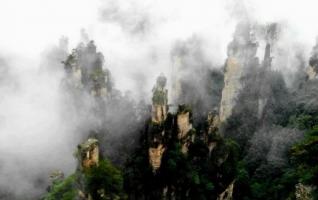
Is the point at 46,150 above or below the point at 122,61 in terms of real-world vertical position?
below

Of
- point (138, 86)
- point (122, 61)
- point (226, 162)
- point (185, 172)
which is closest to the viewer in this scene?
point (185, 172)

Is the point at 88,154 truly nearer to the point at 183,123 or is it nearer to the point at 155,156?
the point at 155,156

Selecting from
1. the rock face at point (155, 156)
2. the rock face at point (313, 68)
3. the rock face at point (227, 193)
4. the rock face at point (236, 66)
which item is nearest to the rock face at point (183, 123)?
the rock face at point (155, 156)

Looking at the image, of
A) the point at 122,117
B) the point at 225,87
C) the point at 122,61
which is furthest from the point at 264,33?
the point at 122,117

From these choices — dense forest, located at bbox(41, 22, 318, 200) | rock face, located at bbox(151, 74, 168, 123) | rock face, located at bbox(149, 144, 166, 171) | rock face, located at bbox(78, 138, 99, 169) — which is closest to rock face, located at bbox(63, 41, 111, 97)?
dense forest, located at bbox(41, 22, 318, 200)

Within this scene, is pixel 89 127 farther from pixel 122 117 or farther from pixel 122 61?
pixel 122 61

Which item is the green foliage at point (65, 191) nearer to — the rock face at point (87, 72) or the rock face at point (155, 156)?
the rock face at point (155, 156)

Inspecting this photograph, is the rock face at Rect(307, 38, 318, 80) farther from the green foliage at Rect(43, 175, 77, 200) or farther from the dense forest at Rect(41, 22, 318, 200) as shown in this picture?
the green foliage at Rect(43, 175, 77, 200)
